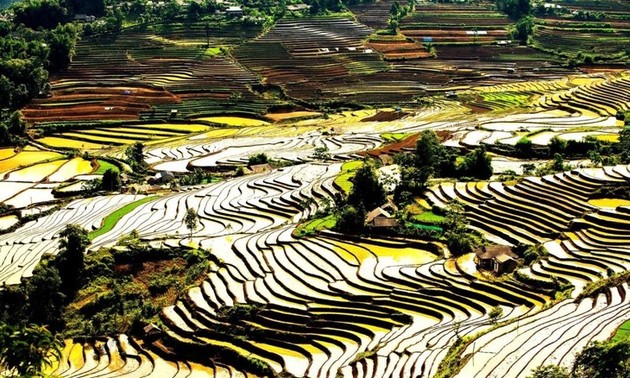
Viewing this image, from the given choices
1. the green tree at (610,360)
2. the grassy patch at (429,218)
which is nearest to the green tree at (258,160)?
the grassy patch at (429,218)

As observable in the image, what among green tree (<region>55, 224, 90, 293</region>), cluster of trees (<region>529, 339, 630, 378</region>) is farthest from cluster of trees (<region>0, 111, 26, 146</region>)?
cluster of trees (<region>529, 339, 630, 378</region>)

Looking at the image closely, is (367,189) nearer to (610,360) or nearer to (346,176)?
(346,176)

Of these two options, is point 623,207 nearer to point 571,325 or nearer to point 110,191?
point 571,325

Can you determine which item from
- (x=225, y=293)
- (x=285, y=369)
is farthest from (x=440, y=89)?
(x=285, y=369)

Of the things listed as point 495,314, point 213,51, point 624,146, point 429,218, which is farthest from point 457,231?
point 213,51

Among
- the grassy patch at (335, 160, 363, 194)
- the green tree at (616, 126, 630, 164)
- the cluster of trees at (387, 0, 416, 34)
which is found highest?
the cluster of trees at (387, 0, 416, 34)

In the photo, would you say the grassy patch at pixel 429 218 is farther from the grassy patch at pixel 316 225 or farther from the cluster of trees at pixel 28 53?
the cluster of trees at pixel 28 53

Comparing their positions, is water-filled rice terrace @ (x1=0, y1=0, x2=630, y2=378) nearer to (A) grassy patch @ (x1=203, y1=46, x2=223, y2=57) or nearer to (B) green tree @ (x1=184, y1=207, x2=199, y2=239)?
(A) grassy patch @ (x1=203, y1=46, x2=223, y2=57)
